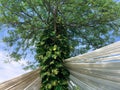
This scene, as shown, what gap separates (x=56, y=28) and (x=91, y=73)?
6.13 ft

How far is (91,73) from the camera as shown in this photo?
3.82m

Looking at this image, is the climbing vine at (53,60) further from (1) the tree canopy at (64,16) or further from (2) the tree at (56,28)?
(1) the tree canopy at (64,16)

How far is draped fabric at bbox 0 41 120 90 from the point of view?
10.4 feet

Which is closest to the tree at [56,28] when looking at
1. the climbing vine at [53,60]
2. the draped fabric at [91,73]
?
the climbing vine at [53,60]

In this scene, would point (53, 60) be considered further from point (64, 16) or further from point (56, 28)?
point (64, 16)

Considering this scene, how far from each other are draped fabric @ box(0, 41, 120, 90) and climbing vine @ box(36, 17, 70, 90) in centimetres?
14

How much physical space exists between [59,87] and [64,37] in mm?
1074

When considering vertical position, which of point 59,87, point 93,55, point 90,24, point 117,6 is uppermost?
point 117,6

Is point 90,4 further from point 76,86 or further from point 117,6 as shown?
point 76,86

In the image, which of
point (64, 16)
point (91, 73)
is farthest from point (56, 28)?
point (91, 73)

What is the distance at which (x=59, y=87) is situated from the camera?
15.4 feet

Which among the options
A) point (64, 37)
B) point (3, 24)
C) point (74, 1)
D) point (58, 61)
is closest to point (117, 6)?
point (74, 1)

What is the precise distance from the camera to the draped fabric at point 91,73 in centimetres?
318

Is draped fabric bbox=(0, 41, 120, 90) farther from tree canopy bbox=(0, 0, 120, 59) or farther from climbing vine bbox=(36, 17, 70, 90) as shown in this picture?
tree canopy bbox=(0, 0, 120, 59)
